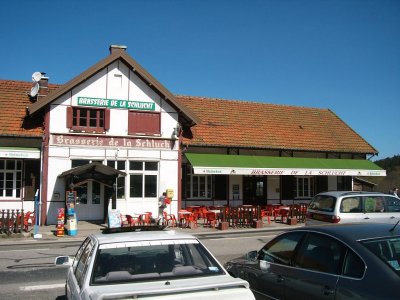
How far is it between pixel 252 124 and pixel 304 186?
505 cm

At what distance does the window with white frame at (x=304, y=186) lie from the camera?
27578 mm

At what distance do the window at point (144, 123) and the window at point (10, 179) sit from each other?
→ 5.63 metres

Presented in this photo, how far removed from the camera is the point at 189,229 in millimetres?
20188

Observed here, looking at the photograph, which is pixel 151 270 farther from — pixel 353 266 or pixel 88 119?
pixel 88 119

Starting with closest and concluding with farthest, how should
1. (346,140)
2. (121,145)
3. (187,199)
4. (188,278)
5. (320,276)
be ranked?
(188,278), (320,276), (121,145), (187,199), (346,140)

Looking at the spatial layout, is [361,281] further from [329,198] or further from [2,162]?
[2,162]

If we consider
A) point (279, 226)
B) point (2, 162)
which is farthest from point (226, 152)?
point (2, 162)

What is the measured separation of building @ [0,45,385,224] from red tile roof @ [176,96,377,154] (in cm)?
11

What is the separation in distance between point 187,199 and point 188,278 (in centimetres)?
2016

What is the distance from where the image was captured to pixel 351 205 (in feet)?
41.2

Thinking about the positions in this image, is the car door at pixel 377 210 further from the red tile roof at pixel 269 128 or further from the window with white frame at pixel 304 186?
the window with white frame at pixel 304 186

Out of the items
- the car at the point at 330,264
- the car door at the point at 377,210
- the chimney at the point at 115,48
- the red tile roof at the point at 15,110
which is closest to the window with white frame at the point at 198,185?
the chimney at the point at 115,48

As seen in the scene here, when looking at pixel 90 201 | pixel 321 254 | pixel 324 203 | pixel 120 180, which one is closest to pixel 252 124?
pixel 120 180

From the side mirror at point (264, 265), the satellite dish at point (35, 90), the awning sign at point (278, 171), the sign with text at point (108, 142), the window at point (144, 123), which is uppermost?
the satellite dish at point (35, 90)
